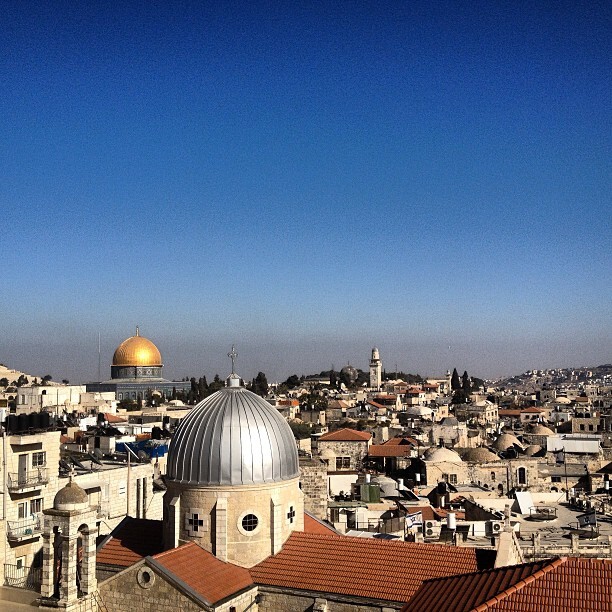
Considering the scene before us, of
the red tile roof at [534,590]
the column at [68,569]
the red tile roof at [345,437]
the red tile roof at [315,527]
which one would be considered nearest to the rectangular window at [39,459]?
the red tile roof at [315,527]

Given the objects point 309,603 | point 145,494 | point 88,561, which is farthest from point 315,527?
point 145,494

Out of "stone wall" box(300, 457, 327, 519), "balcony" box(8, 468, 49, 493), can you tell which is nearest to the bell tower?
"stone wall" box(300, 457, 327, 519)

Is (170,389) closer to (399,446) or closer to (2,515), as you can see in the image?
(399,446)

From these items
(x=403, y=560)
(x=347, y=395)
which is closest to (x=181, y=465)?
(x=403, y=560)

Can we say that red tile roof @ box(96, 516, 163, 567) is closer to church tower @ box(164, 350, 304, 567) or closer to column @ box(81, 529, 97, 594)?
A: church tower @ box(164, 350, 304, 567)

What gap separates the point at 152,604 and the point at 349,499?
19606 millimetres

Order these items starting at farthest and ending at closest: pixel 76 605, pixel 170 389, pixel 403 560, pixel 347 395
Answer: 1. pixel 347 395
2. pixel 170 389
3. pixel 403 560
4. pixel 76 605

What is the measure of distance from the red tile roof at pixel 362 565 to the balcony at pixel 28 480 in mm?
10390

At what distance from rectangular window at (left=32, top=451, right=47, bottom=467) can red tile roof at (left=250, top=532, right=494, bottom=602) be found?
36.2 feet

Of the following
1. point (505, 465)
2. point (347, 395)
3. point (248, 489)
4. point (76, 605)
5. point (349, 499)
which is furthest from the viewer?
point (347, 395)

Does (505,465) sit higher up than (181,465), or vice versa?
(181,465)

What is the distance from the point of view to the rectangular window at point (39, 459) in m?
23.2

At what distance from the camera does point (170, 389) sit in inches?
3248

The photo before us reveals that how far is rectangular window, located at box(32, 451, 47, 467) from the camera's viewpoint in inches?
914
